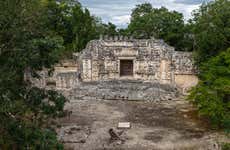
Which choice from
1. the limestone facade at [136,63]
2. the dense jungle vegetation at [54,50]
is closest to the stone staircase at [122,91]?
the limestone facade at [136,63]

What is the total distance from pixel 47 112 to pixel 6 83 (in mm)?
1550

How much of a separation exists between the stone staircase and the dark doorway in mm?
1658

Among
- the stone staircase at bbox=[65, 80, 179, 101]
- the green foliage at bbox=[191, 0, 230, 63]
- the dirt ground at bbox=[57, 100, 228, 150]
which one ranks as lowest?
the dirt ground at bbox=[57, 100, 228, 150]

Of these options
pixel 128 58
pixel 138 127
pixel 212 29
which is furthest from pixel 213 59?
pixel 128 58

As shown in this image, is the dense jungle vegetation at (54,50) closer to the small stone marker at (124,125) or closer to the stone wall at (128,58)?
the stone wall at (128,58)

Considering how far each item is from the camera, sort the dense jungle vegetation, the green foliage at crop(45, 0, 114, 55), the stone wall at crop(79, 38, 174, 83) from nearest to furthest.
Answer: the dense jungle vegetation
the stone wall at crop(79, 38, 174, 83)
the green foliage at crop(45, 0, 114, 55)

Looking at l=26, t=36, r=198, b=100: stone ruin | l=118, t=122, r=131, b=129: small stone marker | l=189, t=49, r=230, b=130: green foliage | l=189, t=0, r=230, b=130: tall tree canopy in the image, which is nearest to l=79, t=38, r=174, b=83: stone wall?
l=26, t=36, r=198, b=100: stone ruin

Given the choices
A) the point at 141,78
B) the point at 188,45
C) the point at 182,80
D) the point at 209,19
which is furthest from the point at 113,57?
the point at 188,45

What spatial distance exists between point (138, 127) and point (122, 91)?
6073mm

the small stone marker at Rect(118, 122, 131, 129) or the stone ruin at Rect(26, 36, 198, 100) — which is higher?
the stone ruin at Rect(26, 36, 198, 100)

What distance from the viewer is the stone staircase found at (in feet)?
67.7

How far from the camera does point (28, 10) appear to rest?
8828 millimetres

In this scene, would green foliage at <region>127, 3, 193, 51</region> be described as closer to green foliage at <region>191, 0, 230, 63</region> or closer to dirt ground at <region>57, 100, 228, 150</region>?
green foliage at <region>191, 0, 230, 63</region>

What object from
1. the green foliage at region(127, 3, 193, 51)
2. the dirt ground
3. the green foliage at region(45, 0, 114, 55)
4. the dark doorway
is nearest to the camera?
the dirt ground
